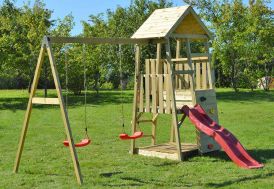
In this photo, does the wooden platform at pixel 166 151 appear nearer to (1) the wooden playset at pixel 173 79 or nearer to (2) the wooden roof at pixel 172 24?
(1) the wooden playset at pixel 173 79

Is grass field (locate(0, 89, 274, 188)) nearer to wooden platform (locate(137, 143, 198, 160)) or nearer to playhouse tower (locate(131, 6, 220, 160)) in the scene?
wooden platform (locate(137, 143, 198, 160))

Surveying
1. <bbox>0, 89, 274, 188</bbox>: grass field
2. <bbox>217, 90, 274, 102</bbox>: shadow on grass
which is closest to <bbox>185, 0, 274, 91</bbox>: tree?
<bbox>217, 90, 274, 102</bbox>: shadow on grass

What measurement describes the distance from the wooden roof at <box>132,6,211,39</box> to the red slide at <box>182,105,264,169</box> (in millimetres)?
1710

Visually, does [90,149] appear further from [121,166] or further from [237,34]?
[237,34]

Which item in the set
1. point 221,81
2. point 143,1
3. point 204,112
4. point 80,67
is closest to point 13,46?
point 80,67

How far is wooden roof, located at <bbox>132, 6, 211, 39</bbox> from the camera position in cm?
942

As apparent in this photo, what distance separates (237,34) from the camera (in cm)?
3338

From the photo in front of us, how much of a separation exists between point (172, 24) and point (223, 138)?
263 centimetres

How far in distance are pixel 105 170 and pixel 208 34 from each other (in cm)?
415

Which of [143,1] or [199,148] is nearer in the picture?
[199,148]

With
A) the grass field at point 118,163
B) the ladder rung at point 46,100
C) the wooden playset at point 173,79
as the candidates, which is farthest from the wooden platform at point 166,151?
the ladder rung at point 46,100

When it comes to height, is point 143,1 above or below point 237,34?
above

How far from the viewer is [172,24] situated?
9406 mm

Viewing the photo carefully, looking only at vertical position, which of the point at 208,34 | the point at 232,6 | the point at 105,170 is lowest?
the point at 105,170
